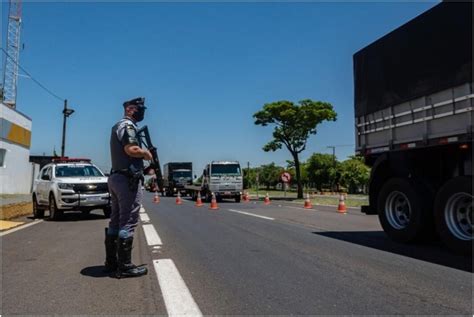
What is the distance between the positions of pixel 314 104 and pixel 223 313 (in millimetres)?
32567

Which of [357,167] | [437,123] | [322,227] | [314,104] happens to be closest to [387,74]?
[437,123]

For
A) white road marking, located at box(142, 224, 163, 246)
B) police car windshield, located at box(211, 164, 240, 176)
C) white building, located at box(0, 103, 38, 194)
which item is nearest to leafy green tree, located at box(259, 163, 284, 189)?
white building, located at box(0, 103, 38, 194)

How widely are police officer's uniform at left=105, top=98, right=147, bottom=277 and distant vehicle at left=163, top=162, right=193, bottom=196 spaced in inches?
1696

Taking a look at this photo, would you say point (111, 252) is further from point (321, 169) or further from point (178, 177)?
point (321, 169)

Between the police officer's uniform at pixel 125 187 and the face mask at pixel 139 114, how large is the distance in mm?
135

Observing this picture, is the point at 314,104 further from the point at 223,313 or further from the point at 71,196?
the point at 223,313

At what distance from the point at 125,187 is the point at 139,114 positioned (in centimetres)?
97

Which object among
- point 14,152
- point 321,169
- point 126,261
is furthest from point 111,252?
point 321,169

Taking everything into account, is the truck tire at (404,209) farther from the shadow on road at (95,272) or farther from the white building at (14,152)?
the white building at (14,152)

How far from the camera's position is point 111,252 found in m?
6.32

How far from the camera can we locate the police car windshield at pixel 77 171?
16.0m

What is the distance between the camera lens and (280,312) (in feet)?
15.3

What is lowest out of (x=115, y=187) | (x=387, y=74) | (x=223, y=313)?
(x=223, y=313)

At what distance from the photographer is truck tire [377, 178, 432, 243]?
27.6 ft
